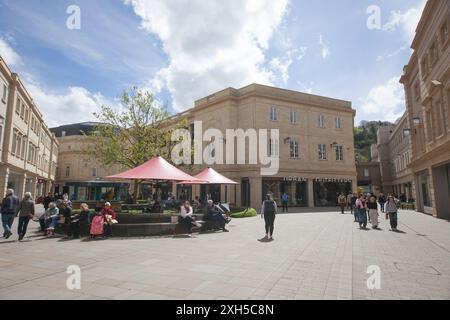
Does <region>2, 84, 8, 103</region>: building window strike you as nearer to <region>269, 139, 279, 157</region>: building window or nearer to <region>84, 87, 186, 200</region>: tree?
<region>84, 87, 186, 200</region>: tree

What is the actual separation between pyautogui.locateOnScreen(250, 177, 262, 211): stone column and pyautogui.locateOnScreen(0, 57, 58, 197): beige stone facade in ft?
70.1

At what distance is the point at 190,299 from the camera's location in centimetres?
461

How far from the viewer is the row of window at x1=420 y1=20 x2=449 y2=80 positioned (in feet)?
54.7

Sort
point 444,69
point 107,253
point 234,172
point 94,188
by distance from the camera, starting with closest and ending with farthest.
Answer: point 107,253 → point 444,69 → point 94,188 → point 234,172

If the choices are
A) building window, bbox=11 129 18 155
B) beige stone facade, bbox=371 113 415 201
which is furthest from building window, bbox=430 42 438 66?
building window, bbox=11 129 18 155

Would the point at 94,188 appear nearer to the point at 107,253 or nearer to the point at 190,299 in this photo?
the point at 107,253

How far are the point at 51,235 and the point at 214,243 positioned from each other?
640 cm

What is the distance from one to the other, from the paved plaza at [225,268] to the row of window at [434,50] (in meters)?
12.1

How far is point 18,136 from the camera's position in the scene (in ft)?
94.9

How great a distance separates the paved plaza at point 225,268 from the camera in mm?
4953
